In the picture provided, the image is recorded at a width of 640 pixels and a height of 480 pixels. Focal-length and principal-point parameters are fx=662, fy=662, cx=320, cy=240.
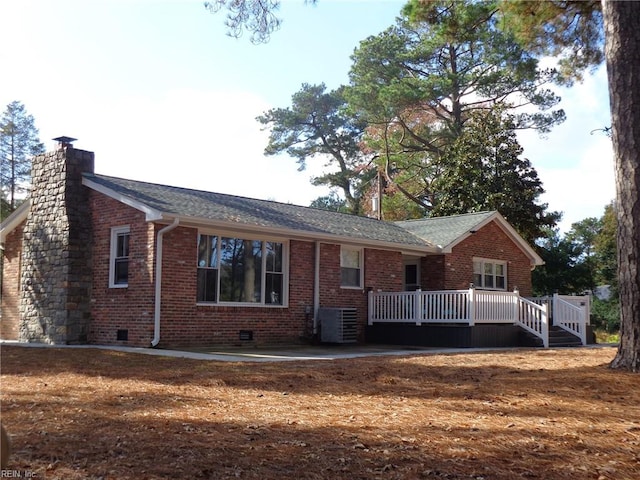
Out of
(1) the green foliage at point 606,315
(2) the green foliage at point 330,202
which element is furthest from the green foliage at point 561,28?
(2) the green foliage at point 330,202

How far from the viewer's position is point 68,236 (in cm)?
1515

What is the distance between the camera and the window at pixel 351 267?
17.9 m

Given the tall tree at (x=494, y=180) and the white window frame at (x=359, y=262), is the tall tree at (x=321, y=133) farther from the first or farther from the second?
the white window frame at (x=359, y=262)

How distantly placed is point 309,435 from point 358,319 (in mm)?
12866

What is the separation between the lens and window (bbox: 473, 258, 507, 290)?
2088 cm

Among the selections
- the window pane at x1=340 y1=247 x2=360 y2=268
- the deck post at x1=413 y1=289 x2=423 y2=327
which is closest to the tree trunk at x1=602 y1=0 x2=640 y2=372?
the deck post at x1=413 y1=289 x2=423 y2=327

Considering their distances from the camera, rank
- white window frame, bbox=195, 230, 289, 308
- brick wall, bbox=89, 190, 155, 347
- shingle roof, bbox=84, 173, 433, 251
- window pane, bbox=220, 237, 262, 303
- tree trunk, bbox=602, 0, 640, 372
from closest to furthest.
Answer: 1. tree trunk, bbox=602, 0, 640, 372
2. brick wall, bbox=89, 190, 155, 347
3. shingle roof, bbox=84, 173, 433, 251
4. white window frame, bbox=195, 230, 289, 308
5. window pane, bbox=220, 237, 262, 303

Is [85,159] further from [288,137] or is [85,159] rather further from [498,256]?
[288,137]

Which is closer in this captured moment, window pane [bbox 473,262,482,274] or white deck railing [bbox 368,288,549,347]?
white deck railing [bbox 368,288,549,347]

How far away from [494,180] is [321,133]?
20.0 metres

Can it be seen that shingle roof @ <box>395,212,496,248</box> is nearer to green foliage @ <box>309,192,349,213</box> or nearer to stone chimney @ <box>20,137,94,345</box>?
stone chimney @ <box>20,137,94,345</box>

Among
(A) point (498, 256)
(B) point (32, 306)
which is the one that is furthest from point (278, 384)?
(A) point (498, 256)

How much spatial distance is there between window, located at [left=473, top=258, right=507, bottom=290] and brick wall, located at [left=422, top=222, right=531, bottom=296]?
0.52ft

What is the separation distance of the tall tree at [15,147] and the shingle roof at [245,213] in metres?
31.2
